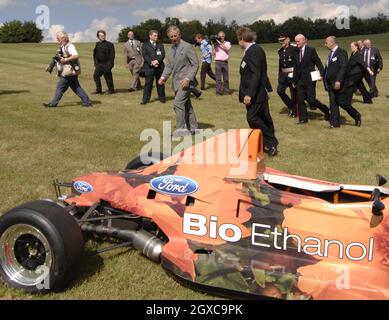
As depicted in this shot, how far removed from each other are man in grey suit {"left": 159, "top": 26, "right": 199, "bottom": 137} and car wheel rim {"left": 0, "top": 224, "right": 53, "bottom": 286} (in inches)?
232

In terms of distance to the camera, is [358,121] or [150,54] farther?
[150,54]

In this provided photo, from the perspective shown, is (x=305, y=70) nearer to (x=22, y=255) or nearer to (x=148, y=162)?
Answer: (x=148, y=162)

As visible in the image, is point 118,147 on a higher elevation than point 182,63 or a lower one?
lower

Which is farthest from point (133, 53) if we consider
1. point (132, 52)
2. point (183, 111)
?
point (183, 111)

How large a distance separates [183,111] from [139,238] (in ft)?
18.1

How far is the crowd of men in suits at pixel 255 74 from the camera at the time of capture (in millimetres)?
8086

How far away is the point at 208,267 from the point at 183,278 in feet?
0.81

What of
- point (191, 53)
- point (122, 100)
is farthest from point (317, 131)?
point (122, 100)

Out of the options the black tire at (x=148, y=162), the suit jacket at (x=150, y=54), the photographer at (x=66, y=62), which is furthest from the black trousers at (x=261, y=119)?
the suit jacket at (x=150, y=54)

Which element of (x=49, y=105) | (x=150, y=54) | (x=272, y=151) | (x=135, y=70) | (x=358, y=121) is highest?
(x=150, y=54)

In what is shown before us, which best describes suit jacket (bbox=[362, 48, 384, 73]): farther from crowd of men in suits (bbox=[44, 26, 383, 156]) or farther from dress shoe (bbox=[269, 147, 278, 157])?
dress shoe (bbox=[269, 147, 278, 157])

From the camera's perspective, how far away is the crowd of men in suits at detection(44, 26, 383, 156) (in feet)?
26.5

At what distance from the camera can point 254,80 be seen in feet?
26.0

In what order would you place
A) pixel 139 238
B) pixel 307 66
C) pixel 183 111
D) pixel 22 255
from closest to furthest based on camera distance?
pixel 22 255 → pixel 139 238 → pixel 183 111 → pixel 307 66
